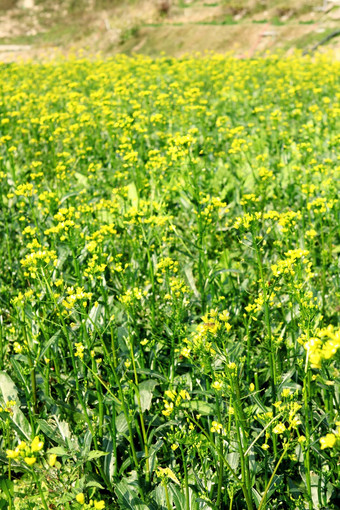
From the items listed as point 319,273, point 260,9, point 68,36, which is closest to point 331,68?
point 319,273

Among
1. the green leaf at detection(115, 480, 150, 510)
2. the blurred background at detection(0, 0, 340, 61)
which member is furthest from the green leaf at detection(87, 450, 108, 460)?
the blurred background at detection(0, 0, 340, 61)

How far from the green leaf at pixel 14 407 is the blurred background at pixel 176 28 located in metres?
15.1

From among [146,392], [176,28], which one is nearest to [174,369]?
[146,392]

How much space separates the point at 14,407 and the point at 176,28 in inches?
1120

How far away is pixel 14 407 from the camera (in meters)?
2.10

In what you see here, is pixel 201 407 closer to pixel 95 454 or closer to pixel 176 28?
pixel 95 454

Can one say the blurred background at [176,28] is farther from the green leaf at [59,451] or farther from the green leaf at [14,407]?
the green leaf at [59,451]

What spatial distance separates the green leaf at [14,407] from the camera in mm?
2025

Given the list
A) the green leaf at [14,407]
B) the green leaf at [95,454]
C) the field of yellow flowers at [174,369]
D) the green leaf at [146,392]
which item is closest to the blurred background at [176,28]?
the field of yellow flowers at [174,369]

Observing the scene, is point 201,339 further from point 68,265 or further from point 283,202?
point 283,202

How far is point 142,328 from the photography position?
8.55ft

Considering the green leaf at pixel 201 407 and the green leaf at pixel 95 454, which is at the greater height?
the green leaf at pixel 201 407

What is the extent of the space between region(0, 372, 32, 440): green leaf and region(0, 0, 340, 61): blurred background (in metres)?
15.1

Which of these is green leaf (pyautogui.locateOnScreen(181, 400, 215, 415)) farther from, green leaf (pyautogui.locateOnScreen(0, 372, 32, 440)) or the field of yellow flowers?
green leaf (pyautogui.locateOnScreen(0, 372, 32, 440))
